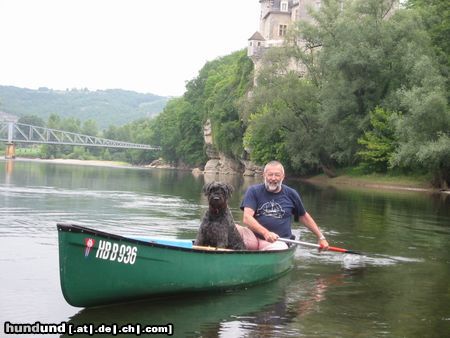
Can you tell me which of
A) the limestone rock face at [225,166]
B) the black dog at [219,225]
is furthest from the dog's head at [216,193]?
the limestone rock face at [225,166]

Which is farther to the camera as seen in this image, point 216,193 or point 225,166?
Answer: point 225,166

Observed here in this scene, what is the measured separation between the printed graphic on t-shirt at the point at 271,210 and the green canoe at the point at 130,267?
1389 millimetres

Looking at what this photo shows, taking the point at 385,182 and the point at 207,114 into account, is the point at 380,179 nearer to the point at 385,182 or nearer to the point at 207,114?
the point at 385,182

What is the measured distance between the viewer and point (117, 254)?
9406 mm

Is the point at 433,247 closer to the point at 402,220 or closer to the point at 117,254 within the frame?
the point at 402,220

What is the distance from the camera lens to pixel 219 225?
443 inches

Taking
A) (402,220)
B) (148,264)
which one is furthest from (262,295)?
(402,220)

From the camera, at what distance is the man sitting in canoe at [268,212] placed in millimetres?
11984

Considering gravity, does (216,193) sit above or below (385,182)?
below

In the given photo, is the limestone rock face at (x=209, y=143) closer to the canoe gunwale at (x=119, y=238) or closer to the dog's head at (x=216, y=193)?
the dog's head at (x=216, y=193)

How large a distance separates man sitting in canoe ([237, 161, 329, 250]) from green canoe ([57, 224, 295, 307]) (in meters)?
1.09

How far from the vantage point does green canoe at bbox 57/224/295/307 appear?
9203 mm

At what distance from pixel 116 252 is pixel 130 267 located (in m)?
0.31

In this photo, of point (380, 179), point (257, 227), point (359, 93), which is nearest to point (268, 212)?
point (257, 227)
